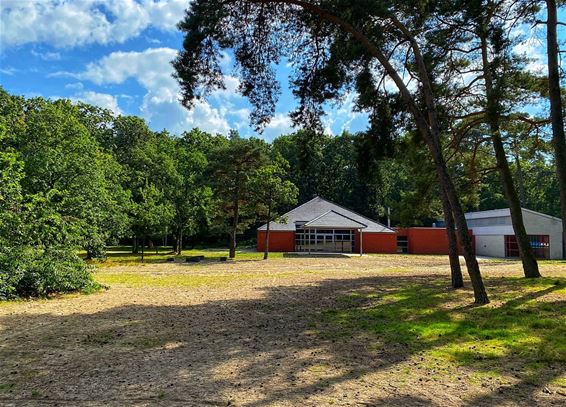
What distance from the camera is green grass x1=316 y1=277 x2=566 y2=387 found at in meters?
5.93

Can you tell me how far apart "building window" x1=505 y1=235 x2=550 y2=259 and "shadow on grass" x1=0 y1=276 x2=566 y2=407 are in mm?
30744

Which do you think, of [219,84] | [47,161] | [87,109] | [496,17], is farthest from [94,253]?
[87,109]

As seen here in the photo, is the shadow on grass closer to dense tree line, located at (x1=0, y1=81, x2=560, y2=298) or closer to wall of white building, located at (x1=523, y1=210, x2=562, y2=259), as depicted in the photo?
dense tree line, located at (x1=0, y1=81, x2=560, y2=298)

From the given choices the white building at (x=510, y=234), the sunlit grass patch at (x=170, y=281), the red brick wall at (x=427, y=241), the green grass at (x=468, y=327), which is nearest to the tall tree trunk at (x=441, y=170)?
the green grass at (x=468, y=327)

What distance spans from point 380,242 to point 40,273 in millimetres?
34317

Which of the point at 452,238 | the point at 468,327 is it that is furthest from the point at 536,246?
the point at 468,327

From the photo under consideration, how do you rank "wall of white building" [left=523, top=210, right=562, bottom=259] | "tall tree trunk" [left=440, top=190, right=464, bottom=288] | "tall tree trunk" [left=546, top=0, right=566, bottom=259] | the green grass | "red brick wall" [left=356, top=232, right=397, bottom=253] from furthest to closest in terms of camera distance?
"red brick wall" [left=356, top=232, right=397, bottom=253] < "wall of white building" [left=523, top=210, right=562, bottom=259] < "tall tree trunk" [left=440, top=190, right=464, bottom=288] < "tall tree trunk" [left=546, top=0, right=566, bottom=259] < the green grass

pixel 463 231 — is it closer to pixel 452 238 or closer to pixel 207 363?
pixel 452 238

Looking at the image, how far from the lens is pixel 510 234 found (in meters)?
39.2

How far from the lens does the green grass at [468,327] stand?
593 cm

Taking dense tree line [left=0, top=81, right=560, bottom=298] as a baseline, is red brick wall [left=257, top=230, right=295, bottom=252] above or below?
below

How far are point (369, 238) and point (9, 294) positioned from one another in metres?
34.7

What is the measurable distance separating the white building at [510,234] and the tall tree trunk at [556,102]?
2733 cm

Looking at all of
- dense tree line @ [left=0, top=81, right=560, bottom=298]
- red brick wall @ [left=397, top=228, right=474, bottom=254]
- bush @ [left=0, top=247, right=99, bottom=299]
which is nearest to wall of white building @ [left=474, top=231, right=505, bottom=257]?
red brick wall @ [left=397, top=228, right=474, bottom=254]
